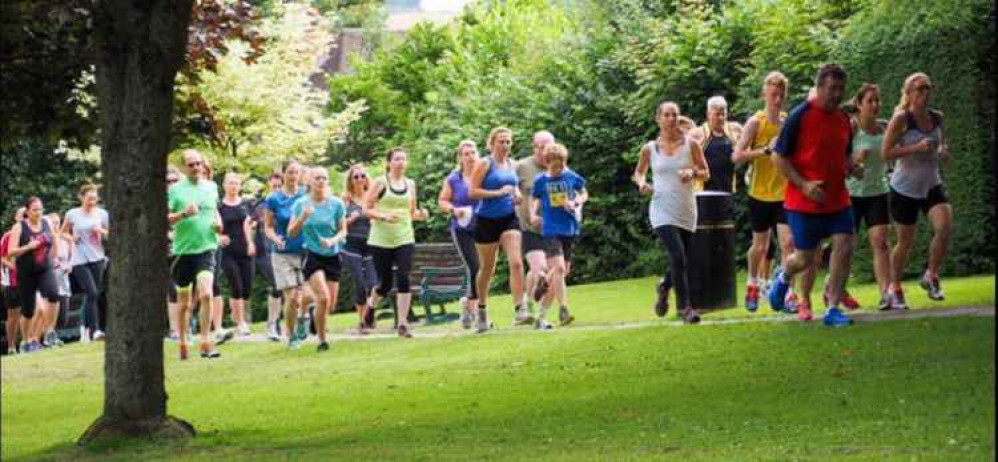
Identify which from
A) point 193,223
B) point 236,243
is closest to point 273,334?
point 236,243

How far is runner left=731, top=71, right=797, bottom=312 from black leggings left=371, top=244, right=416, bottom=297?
15.3 ft

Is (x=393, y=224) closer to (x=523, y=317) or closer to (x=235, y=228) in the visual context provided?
(x=523, y=317)

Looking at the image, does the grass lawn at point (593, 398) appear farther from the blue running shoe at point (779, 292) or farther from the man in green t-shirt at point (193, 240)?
the man in green t-shirt at point (193, 240)

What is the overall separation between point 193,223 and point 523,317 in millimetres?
3604

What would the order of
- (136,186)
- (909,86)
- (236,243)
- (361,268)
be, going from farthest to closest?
(361,268) → (236,243) → (909,86) → (136,186)

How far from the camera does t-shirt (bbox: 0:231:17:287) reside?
1094 inches

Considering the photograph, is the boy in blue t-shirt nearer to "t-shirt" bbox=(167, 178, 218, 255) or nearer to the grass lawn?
the grass lawn

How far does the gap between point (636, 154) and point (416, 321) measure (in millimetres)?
7398

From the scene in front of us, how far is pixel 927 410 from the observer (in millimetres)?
12164

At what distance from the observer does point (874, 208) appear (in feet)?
59.3

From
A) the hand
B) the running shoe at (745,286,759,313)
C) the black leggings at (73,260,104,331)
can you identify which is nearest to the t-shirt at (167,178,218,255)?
the running shoe at (745,286,759,313)

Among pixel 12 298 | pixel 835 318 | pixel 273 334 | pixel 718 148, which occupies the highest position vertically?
pixel 718 148

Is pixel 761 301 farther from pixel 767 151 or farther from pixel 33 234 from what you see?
pixel 33 234

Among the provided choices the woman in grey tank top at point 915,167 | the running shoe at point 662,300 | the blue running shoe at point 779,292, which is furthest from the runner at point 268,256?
the woman in grey tank top at point 915,167
